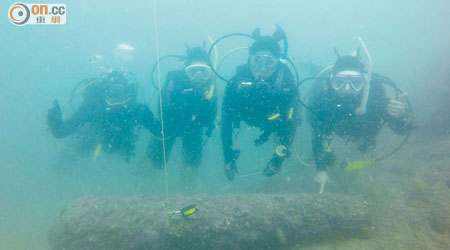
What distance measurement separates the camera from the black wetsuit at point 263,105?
5285 millimetres

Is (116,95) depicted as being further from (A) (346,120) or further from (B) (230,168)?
(A) (346,120)

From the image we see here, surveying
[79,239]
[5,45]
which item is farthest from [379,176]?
[5,45]

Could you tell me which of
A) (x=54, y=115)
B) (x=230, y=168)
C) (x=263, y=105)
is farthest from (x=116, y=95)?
(x=263, y=105)

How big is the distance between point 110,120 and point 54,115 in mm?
1328

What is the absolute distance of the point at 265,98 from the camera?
5.41m

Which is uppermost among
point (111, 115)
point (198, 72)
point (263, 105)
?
point (198, 72)

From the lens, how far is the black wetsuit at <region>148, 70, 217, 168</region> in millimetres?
6168

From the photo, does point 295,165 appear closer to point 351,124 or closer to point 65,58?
point 351,124

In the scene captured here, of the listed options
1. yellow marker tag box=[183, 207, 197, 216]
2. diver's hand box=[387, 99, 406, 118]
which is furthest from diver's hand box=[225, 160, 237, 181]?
diver's hand box=[387, 99, 406, 118]

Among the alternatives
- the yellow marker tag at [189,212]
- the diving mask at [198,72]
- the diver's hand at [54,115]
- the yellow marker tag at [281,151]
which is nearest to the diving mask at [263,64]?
the diving mask at [198,72]

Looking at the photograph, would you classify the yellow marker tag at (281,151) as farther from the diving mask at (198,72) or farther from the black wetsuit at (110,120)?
the black wetsuit at (110,120)

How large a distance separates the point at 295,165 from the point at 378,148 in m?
2.99

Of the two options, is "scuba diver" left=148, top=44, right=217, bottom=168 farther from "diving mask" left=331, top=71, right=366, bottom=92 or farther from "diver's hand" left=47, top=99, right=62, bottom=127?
"diving mask" left=331, top=71, right=366, bottom=92

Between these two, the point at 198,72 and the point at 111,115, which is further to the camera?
the point at 111,115
